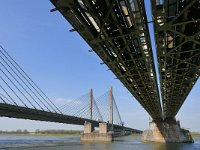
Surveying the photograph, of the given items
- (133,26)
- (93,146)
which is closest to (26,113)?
(93,146)

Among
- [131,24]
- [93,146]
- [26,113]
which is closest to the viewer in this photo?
[131,24]

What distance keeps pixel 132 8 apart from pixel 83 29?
2.53 metres

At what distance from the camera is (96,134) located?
299 ft

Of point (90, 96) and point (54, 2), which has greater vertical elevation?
point (90, 96)

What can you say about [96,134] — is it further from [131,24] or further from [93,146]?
[131,24]

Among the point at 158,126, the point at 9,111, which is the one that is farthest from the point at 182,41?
the point at 158,126

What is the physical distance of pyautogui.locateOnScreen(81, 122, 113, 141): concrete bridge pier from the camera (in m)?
89.7

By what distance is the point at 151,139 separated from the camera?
246 ft

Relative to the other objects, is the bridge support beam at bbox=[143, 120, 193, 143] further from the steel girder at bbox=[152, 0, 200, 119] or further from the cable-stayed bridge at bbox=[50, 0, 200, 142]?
the steel girder at bbox=[152, 0, 200, 119]

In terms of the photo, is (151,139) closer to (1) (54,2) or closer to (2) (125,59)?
(2) (125,59)

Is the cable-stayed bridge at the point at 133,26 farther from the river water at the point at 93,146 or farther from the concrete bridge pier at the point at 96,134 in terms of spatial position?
the concrete bridge pier at the point at 96,134

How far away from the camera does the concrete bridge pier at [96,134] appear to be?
89.7 metres

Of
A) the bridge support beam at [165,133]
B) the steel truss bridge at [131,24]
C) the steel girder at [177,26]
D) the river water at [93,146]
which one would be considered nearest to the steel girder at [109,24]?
the steel truss bridge at [131,24]

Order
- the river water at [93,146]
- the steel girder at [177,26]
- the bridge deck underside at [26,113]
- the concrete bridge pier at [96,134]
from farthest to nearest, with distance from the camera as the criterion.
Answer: the concrete bridge pier at [96,134]
the river water at [93,146]
the bridge deck underside at [26,113]
the steel girder at [177,26]
